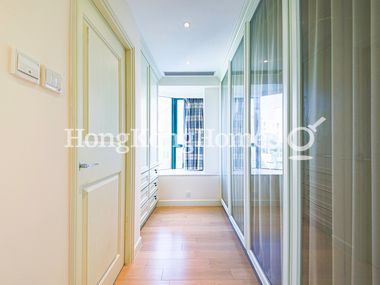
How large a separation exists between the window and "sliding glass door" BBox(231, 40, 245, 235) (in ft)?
5.82

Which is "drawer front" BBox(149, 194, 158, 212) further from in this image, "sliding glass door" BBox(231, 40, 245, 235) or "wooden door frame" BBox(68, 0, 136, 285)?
"wooden door frame" BBox(68, 0, 136, 285)

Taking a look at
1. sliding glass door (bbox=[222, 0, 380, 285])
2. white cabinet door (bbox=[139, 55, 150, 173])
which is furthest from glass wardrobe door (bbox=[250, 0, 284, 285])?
white cabinet door (bbox=[139, 55, 150, 173])

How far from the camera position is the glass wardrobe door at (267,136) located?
1.56 metres

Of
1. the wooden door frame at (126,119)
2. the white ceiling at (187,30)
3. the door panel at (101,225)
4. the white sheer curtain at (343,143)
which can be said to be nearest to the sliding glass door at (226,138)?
the white ceiling at (187,30)

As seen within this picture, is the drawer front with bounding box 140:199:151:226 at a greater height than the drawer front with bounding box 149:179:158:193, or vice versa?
the drawer front with bounding box 149:179:158:193

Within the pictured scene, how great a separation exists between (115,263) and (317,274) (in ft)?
5.24

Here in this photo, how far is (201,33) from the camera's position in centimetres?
277

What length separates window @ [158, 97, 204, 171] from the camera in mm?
5027

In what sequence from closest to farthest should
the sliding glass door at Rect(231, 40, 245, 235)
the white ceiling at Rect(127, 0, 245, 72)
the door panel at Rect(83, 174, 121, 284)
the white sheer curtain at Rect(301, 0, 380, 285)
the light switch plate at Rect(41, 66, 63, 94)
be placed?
the white sheer curtain at Rect(301, 0, 380, 285)
the light switch plate at Rect(41, 66, 63, 94)
the door panel at Rect(83, 174, 121, 284)
the white ceiling at Rect(127, 0, 245, 72)
the sliding glass door at Rect(231, 40, 245, 235)

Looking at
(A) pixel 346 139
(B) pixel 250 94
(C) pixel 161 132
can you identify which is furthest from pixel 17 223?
(C) pixel 161 132

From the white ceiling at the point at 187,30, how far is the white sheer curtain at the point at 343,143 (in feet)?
4.35

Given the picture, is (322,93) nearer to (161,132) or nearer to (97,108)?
(97,108)

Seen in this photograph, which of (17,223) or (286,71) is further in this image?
(286,71)

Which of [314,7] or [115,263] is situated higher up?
[314,7]
